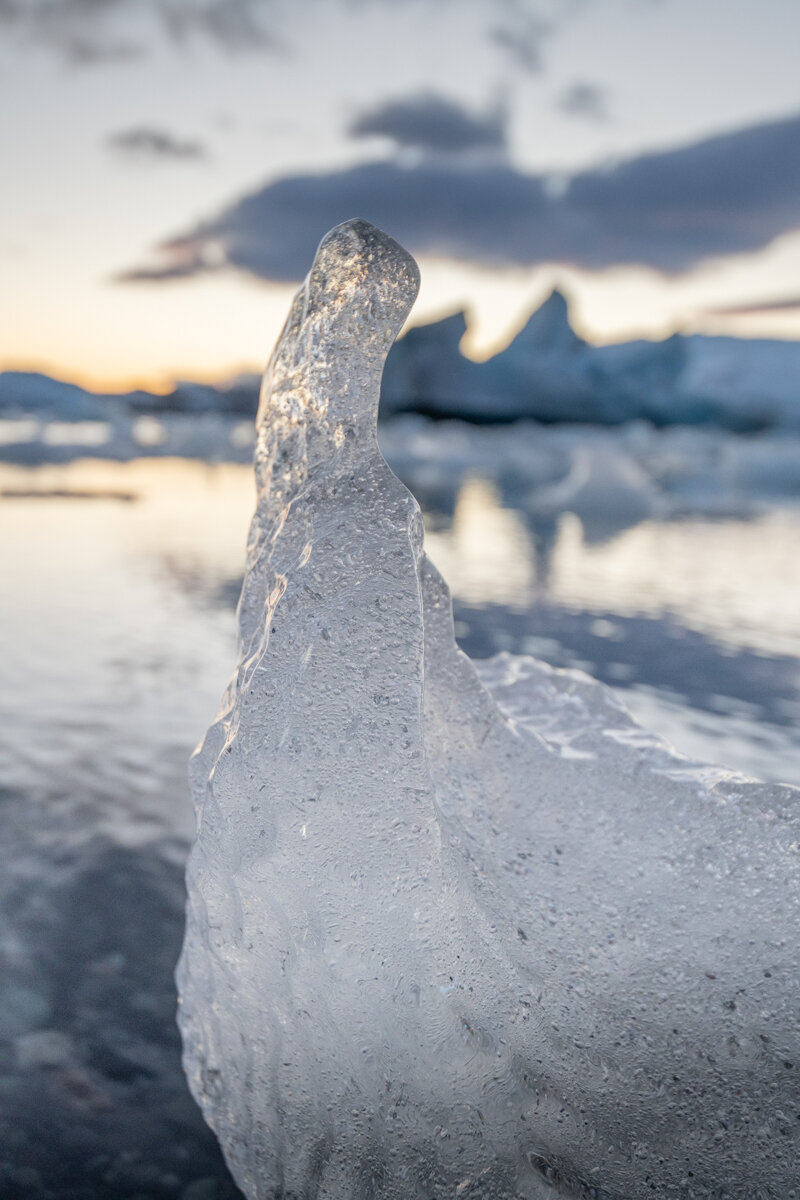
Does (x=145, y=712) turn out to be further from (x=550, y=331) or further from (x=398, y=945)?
(x=550, y=331)

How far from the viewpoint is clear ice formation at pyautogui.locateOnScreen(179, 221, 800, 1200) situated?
4.29 ft

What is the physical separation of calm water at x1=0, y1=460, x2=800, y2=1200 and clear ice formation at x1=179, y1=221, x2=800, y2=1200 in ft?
1.28

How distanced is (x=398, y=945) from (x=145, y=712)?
8.75ft

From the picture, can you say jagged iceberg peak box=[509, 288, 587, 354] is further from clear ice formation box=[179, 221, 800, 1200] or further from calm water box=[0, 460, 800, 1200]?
clear ice formation box=[179, 221, 800, 1200]

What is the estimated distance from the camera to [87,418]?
3838 centimetres

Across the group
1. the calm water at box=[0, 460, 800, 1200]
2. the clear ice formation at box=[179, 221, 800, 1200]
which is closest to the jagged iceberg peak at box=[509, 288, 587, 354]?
the calm water at box=[0, 460, 800, 1200]

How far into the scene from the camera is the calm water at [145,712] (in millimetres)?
1670

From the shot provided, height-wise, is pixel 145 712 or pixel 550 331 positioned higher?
pixel 550 331

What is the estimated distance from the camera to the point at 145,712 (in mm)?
3705

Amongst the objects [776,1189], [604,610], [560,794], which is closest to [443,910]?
[560,794]

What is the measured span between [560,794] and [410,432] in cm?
2336

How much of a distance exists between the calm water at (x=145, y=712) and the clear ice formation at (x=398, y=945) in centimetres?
39

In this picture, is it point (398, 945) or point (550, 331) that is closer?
point (398, 945)

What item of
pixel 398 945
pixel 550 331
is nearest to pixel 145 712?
pixel 398 945
